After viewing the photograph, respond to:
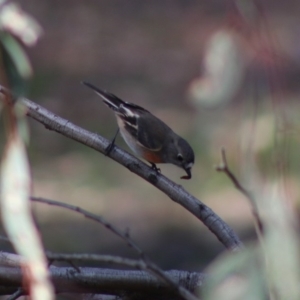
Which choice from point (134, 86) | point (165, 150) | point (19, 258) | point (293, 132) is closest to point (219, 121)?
point (293, 132)

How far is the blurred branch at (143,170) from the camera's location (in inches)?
87.3

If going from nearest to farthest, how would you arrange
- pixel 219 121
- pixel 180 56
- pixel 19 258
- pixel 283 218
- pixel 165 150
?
1. pixel 283 218
2. pixel 219 121
3. pixel 19 258
4. pixel 165 150
5. pixel 180 56

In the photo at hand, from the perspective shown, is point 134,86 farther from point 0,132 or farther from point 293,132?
point 293,132

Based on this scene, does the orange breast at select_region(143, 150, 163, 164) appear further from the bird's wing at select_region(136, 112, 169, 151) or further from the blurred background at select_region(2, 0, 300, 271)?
the blurred background at select_region(2, 0, 300, 271)

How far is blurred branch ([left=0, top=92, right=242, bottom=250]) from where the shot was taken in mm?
2217

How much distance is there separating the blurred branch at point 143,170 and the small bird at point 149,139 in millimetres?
1497

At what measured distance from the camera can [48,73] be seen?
32.4 feet

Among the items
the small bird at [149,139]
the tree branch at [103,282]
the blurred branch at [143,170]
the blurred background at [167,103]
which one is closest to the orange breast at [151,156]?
the small bird at [149,139]

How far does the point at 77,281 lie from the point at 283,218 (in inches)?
33.6

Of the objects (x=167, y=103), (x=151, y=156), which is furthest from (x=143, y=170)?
(x=167, y=103)

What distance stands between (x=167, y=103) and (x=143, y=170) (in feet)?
21.8

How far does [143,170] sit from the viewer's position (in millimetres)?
2502

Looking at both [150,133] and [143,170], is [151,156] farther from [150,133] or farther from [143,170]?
[143,170]

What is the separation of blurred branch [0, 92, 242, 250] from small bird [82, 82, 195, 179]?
1.50 m
